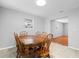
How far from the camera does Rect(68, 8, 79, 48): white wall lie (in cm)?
378

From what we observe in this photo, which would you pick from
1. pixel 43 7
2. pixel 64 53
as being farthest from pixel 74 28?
pixel 43 7

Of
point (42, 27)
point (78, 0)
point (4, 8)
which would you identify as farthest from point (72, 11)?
point (4, 8)

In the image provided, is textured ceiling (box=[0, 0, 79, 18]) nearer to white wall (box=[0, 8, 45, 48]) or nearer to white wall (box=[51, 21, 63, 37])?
white wall (box=[0, 8, 45, 48])

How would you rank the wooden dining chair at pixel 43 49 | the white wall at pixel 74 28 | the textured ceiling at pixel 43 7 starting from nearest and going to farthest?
the wooden dining chair at pixel 43 49
the textured ceiling at pixel 43 7
the white wall at pixel 74 28

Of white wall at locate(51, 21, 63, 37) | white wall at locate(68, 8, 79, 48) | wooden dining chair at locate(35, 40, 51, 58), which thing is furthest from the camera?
white wall at locate(51, 21, 63, 37)

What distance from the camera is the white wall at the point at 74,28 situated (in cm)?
378

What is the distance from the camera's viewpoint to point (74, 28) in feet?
12.8

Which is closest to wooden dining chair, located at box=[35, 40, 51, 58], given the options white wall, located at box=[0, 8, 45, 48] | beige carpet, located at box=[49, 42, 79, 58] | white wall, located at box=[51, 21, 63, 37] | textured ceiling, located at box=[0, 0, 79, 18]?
beige carpet, located at box=[49, 42, 79, 58]

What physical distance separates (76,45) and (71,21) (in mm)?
1432

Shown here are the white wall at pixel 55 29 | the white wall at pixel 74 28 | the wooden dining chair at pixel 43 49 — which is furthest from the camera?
the white wall at pixel 55 29

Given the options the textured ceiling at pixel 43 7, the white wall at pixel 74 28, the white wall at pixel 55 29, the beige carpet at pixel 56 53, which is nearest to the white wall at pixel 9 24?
the textured ceiling at pixel 43 7

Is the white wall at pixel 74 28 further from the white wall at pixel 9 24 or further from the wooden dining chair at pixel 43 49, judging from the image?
the white wall at pixel 9 24

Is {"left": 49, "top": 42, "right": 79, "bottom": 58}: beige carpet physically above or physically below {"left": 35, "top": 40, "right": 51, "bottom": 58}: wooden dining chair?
below

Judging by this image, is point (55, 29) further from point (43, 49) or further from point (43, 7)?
point (43, 49)
